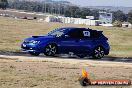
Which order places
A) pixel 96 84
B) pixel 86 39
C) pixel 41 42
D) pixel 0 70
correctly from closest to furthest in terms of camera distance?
pixel 96 84 → pixel 0 70 → pixel 41 42 → pixel 86 39

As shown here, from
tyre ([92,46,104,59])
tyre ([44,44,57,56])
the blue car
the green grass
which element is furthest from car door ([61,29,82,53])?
the green grass

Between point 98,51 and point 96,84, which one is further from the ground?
point 96,84

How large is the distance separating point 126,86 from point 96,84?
1026mm

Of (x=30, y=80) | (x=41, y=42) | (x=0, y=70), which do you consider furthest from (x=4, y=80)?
(x=41, y=42)

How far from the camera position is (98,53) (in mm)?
22984

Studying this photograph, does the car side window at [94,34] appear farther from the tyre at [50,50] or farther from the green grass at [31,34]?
the green grass at [31,34]

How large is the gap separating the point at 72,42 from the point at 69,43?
206mm

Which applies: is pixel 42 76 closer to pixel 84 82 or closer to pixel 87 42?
pixel 84 82

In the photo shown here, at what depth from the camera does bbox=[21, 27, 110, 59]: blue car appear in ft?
70.5

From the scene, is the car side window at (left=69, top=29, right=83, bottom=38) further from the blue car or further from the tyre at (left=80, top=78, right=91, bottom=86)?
the tyre at (left=80, top=78, right=91, bottom=86)

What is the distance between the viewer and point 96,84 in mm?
10406

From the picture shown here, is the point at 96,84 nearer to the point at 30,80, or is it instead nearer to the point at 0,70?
the point at 30,80

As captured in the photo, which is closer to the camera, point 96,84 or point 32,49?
point 96,84

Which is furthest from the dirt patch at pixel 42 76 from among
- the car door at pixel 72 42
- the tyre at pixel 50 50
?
the car door at pixel 72 42
